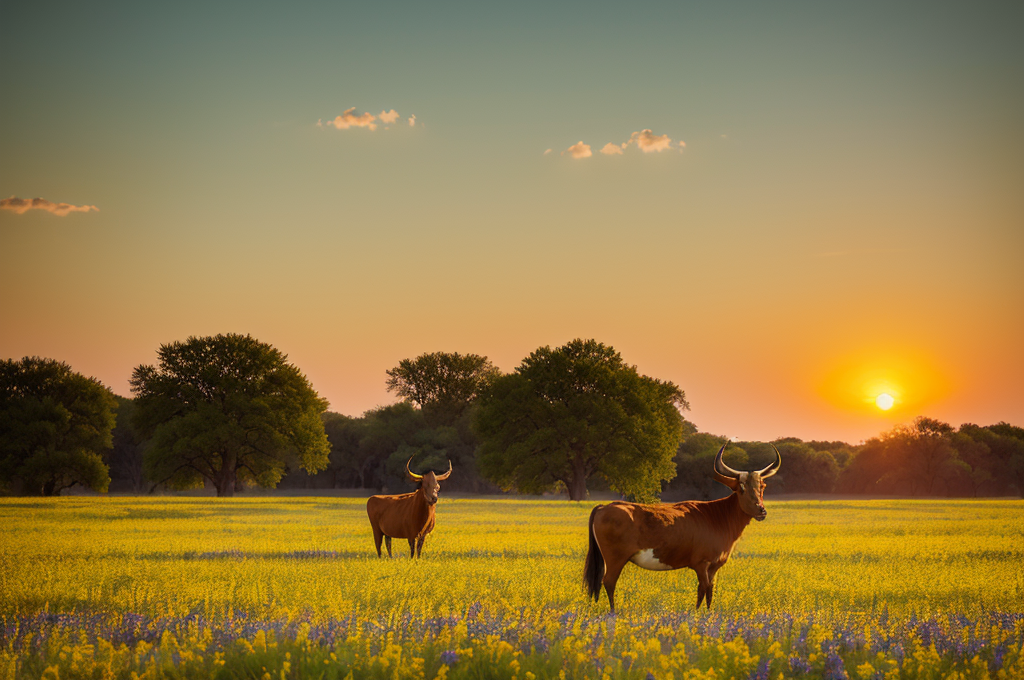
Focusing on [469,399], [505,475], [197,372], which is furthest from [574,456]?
[469,399]

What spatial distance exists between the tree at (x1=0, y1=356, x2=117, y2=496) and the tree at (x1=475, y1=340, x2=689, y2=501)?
34129 mm

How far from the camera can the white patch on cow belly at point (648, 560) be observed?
1216 centimetres

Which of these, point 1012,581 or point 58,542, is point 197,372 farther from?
point 1012,581

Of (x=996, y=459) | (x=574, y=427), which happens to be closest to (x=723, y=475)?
(x=574, y=427)

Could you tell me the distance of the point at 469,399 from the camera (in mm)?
103125

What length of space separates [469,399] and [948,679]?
95563mm

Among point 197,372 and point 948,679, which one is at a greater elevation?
point 197,372

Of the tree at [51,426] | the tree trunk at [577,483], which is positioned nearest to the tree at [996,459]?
the tree trunk at [577,483]

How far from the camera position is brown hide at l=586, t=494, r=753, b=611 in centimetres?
1207

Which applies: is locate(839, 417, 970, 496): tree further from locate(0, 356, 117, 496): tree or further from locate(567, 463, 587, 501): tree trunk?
locate(0, 356, 117, 496): tree

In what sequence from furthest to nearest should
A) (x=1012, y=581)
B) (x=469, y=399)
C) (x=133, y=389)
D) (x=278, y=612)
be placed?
(x=469, y=399), (x=133, y=389), (x=1012, y=581), (x=278, y=612)

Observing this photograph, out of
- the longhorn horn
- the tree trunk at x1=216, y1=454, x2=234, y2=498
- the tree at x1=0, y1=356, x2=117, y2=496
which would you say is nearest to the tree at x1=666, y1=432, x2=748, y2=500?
the tree trunk at x1=216, y1=454, x2=234, y2=498

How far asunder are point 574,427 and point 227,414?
27980 millimetres

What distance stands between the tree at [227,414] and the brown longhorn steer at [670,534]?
57.8 m
